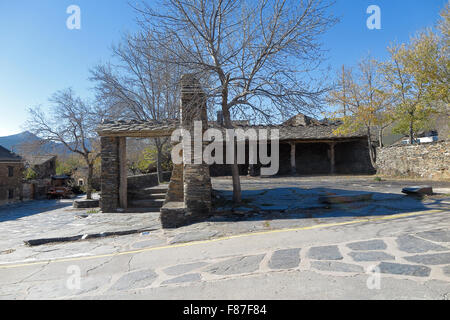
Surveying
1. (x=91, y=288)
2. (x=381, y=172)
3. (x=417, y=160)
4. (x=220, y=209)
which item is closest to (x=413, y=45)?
(x=417, y=160)

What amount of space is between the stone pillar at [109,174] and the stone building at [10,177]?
54.9 ft

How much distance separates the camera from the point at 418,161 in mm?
14055

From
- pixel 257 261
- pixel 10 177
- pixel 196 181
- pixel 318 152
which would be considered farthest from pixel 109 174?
pixel 10 177

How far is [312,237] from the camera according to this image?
4.34m

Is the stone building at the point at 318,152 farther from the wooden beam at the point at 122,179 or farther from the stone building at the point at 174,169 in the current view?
the wooden beam at the point at 122,179

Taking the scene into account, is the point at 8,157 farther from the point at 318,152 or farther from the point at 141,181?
the point at 318,152

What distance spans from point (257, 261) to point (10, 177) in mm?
24810

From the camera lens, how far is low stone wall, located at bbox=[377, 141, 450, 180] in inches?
499

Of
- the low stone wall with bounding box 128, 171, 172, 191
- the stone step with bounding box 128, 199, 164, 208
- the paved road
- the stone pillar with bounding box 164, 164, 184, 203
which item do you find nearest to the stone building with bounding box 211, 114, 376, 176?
the low stone wall with bounding box 128, 171, 172, 191

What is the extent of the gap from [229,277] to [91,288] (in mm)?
1677

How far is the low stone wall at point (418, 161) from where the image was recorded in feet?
41.6

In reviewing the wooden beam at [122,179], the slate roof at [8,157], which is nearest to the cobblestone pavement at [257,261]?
the wooden beam at [122,179]
